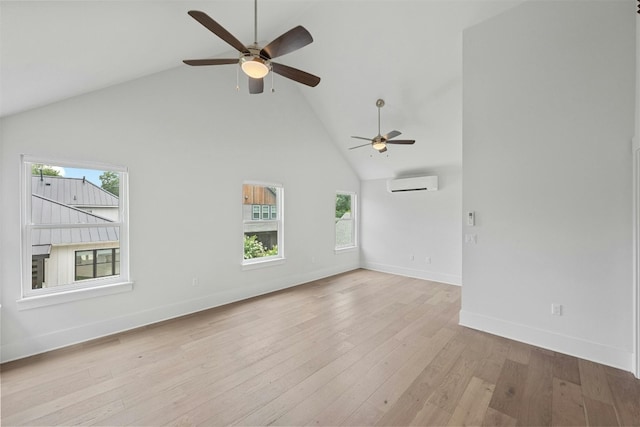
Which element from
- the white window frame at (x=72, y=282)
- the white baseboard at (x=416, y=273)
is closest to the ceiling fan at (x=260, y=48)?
the white window frame at (x=72, y=282)

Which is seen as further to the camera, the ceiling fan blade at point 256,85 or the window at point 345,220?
the window at point 345,220

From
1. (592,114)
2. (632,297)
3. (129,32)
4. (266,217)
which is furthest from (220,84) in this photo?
(632,297)

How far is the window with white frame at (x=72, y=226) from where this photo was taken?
2.70m

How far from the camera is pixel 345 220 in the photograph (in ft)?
22.0

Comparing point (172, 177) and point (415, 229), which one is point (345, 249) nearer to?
point (415, 229)

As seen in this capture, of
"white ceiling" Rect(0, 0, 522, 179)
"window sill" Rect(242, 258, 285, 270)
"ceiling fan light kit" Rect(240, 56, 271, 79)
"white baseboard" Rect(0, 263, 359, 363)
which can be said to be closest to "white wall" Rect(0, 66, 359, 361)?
"white baseboard" Rect(0, 263, 359, 363)

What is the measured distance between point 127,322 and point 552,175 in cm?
525

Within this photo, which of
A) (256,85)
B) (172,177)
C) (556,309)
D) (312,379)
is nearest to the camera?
(312,379)

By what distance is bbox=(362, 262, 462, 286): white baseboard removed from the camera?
5.32m

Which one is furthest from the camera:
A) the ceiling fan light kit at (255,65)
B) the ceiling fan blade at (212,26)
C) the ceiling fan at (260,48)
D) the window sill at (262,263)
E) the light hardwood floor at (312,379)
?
the window sill at (262,263)

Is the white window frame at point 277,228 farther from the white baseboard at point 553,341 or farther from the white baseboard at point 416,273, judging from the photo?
the white baseboard at point 553,341

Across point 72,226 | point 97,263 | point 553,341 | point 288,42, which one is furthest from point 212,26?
point 553,341

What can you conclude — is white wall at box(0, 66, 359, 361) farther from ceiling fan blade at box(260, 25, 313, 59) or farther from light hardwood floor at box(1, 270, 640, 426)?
ceiling fan blade at box(260, 25, 313, 59)

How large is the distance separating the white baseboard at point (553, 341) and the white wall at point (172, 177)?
10.5ft
